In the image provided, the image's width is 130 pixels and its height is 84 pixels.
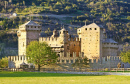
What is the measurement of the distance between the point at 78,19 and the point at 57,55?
80.6 meters

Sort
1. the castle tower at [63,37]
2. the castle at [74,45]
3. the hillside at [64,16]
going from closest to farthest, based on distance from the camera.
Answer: the castle at [74,45] → the castle tower at [63,37] → the hillside at [64,16]

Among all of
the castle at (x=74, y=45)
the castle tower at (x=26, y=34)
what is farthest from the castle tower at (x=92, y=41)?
the castle tower at (x=26, y=34)

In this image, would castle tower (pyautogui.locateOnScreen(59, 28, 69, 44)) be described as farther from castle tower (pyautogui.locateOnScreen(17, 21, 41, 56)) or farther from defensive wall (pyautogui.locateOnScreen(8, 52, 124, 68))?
castle tower (pyautogui.locateOnScreen(17, 21, 41, 56))

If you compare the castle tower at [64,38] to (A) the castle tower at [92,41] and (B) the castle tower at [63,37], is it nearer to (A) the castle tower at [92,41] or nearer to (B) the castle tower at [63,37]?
(B) the castle tower at [63,37]

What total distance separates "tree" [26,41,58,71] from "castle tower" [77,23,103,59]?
25.5ft

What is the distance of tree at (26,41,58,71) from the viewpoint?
7894 cm

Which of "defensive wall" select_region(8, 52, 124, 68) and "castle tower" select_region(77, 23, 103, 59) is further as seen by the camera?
"castle tower" select_region(77, 23, 103, 59)

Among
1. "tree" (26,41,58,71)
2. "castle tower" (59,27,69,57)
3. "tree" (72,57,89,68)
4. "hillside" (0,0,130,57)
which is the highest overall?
"hillside" (0,0,130,57)

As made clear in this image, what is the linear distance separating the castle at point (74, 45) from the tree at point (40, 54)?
8.48ft

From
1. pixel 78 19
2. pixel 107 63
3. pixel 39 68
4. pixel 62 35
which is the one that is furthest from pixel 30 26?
pixel 78 19

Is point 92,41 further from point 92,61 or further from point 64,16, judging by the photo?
point 64,16

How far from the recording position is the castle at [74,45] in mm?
83938

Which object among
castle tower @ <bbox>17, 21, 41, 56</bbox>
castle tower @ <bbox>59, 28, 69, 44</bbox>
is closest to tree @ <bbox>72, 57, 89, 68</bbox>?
castle tower @ <bbox>59, 28, 69, 44</bbox>

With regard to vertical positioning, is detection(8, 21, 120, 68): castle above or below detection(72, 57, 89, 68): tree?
above
